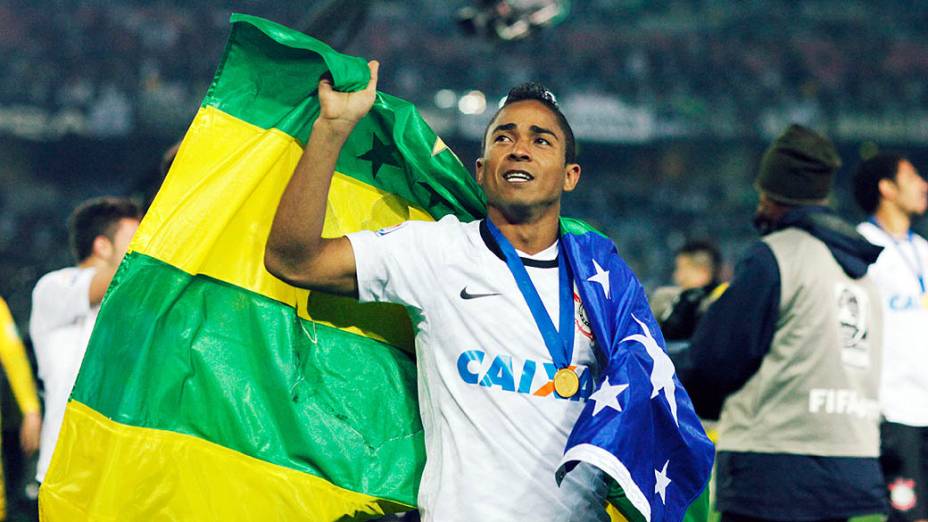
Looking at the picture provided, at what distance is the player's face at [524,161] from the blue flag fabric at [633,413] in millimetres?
159

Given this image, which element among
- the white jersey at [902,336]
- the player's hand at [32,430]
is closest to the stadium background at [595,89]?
the player's hand at [32,430]

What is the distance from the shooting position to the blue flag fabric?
2617 millimetres

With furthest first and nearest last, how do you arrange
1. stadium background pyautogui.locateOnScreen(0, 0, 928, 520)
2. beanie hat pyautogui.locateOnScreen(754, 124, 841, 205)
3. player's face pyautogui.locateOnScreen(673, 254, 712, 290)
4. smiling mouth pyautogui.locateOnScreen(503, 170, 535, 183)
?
stadium background pyautogui.locateOnScreen(0, 0, 928, 520)
player's face pyautogui.locateOnScreen(673, 254, 712, 290)
beanie hat pyautogui.locateOnScreen(754, 124, 841, 205)
smiling mouth pyautogui.locateOnScreen(503, 170, 535, 183)

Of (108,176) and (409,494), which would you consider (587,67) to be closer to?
(108,176)

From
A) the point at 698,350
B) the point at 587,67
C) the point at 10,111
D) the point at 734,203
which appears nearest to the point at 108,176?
the point at 10,111

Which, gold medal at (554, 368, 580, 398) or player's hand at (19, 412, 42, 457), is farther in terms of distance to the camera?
player's hand at (19, 412, 42, 457)

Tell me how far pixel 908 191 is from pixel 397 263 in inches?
129

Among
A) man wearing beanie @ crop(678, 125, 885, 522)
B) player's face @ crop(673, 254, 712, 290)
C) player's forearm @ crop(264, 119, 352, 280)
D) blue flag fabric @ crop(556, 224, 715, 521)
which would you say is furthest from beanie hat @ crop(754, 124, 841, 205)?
player's face @ crop(673, 254, 712, 290)

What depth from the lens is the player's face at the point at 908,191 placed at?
525 centimetres

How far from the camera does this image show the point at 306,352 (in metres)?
3.06

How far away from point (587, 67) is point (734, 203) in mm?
4503

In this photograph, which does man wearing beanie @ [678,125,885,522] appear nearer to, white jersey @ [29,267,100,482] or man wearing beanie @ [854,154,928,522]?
man wearing beanie @ [854,154,928,522]

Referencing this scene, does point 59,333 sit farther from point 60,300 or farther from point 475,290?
point 475,290

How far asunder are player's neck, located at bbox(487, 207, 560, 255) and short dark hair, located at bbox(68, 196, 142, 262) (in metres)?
2.58
